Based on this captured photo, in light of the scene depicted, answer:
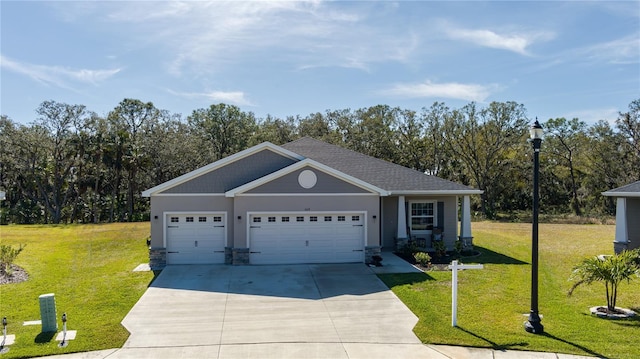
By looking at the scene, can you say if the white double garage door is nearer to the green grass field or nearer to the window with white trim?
the green grass field

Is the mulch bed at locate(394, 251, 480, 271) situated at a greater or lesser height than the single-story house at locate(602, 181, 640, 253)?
lesser

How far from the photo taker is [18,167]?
1544 inches

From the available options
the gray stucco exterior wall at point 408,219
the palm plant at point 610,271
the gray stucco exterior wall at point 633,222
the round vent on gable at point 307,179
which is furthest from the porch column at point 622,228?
the round vent on gable at point 307,179

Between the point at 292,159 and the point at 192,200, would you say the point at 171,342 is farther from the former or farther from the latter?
the point at 292,159

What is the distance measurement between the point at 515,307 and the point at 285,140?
37.8 meters

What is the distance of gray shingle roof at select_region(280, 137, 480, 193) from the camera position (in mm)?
19781

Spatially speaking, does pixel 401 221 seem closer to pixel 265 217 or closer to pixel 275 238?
pixel 275 238

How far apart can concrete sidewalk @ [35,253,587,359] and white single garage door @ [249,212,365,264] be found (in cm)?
138

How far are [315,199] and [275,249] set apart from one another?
7.62 feet

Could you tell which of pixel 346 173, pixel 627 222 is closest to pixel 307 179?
pixel 346 173

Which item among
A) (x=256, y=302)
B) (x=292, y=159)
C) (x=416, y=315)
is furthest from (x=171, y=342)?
(x=292, y=159)

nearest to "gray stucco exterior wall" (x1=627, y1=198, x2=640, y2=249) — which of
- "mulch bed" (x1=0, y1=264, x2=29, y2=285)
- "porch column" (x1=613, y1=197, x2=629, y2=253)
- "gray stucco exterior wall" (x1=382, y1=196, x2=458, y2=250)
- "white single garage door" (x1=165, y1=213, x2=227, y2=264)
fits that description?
"porch column" (x1=613, y1=197, x2=629, y2=253)

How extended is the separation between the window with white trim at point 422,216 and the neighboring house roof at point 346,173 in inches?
38.8

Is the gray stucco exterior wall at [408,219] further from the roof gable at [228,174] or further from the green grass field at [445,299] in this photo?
the roof gable at [228,174]
